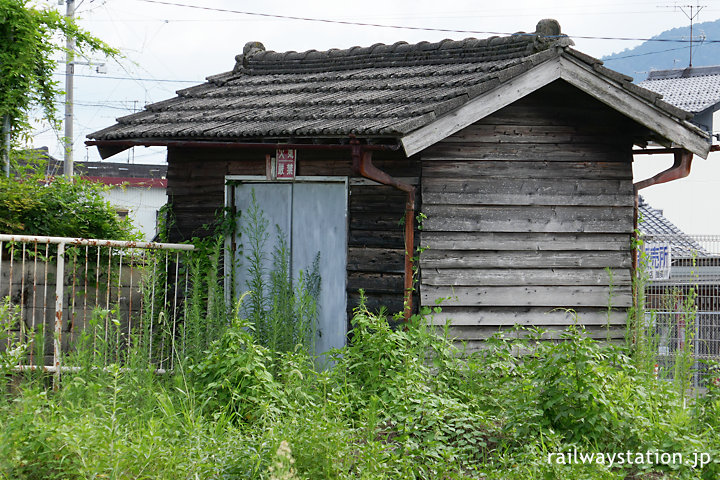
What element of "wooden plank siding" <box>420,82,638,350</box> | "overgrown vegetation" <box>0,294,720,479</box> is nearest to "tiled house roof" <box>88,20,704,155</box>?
"wooden plank siding" <box>420,82,638,350</box>

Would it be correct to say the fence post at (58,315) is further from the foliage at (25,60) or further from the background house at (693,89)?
the background house at (693,89)

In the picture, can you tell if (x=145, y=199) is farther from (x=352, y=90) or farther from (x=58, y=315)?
(x=58, y=315)

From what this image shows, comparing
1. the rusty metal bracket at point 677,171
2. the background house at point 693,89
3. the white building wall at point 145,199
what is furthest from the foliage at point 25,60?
the white building wall at point 145,199

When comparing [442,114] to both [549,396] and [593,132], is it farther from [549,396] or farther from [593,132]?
[549,396]

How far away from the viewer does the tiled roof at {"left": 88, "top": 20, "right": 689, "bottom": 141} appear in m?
8.41

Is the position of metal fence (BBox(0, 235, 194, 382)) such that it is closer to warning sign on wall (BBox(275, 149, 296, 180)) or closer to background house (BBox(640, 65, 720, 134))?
warning sign on wall (BBox(275, 149, 296, 180))

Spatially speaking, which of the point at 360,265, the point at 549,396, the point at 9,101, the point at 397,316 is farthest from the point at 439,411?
the point at 9,101

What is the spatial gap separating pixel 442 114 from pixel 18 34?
21.2ft

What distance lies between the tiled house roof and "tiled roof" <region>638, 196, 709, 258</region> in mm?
13014

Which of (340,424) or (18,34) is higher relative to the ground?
(18,34)

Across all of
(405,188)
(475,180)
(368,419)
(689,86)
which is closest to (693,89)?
(689,86)

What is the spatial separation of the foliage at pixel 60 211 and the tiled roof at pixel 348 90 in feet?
2.88

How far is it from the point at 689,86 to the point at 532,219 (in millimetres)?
26470

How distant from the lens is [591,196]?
362 inches
